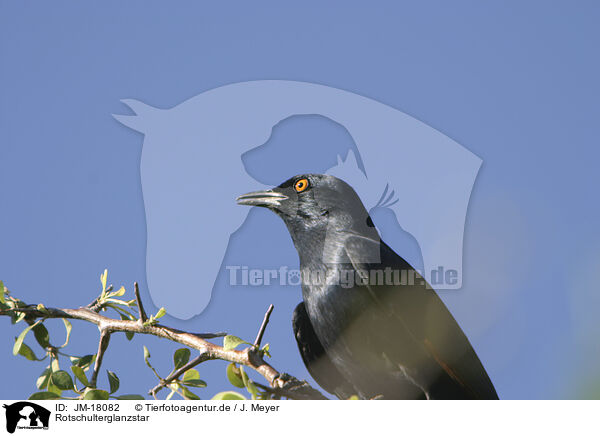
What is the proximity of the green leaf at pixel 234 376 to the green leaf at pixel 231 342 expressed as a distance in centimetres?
11

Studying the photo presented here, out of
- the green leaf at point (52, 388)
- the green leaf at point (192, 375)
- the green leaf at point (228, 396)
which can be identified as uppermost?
the green leaf at point (192, 375)

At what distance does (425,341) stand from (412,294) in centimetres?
36

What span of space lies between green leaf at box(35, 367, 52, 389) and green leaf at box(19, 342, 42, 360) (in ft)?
0.32

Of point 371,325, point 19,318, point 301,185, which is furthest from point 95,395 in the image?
point 301,185

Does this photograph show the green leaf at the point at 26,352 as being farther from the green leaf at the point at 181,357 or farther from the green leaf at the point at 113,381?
the green leaf at the point at 181,357

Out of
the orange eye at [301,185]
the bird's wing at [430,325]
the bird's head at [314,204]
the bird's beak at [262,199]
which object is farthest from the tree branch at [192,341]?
the orange eye at [301,185]

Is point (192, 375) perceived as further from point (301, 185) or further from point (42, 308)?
point (301, 185)

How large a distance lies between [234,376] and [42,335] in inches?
44.2

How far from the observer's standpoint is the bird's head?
183 inches

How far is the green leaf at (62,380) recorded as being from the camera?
2.61 metres

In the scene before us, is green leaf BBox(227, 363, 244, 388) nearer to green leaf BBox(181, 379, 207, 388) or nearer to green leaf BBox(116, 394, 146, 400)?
green leaf BBox(181, 379, 207, 388)
